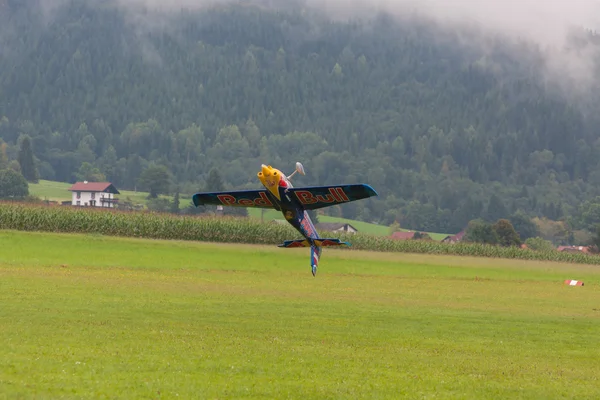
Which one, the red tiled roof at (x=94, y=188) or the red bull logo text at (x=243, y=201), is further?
the red tiled roof at (x=94, y=188)

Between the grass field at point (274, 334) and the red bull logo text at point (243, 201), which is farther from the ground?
the red bull logo text at point (243, 201)

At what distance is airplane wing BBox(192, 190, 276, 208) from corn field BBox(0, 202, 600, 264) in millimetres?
32145

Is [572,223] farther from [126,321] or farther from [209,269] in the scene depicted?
[126,321]

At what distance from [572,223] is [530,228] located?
19927 millimetres

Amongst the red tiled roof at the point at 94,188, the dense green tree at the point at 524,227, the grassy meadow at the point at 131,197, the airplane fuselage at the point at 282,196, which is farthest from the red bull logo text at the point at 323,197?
the dense green tree at the point at 524,227

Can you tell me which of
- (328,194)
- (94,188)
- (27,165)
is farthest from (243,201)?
(27,165)

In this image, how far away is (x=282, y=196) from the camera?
27.3 m

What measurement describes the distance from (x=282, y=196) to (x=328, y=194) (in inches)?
49.9

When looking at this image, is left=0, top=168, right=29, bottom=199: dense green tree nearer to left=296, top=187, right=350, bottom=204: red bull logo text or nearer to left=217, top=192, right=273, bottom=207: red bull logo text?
left=217, top=192, right=273, bottom=207: red bull logo text

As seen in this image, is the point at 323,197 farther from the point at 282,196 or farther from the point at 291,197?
the point at 282,196

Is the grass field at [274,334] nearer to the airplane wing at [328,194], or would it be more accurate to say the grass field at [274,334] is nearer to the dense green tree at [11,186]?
the airplane wing at [328,194]

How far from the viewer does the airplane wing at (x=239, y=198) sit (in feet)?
93.0

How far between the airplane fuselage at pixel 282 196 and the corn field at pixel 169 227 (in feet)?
112

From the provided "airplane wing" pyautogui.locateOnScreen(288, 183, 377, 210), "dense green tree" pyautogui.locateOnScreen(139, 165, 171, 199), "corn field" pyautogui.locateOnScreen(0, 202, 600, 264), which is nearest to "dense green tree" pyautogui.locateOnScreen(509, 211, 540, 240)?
"dense green tree" pyautogui.locateOnScreen(139, 165, 171, 199)
